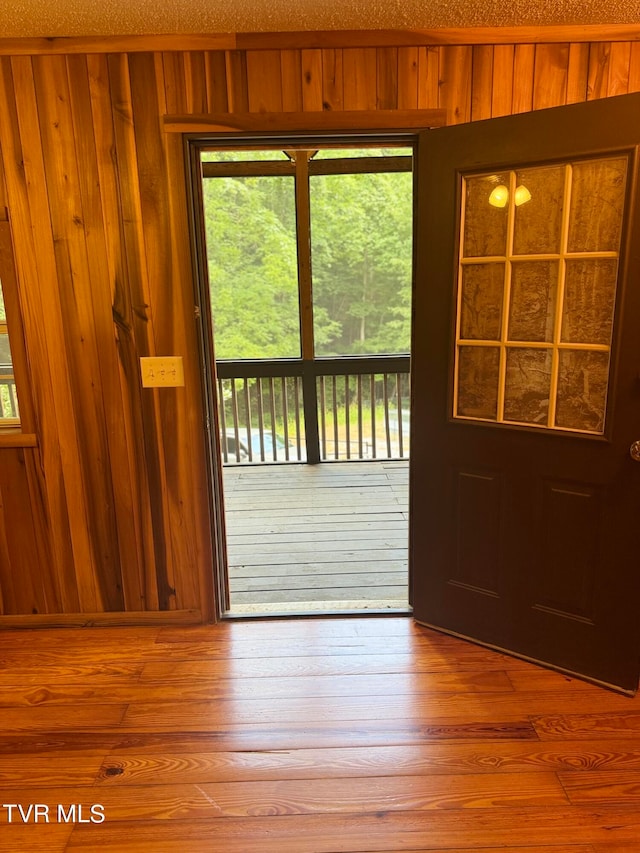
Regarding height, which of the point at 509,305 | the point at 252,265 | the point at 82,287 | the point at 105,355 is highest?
the point at 252,265

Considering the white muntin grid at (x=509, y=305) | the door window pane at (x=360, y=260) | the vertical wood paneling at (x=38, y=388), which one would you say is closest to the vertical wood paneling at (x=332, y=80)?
the white muntin grid at (x=509, y=305)

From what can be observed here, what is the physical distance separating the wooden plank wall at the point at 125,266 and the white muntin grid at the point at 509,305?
46cm

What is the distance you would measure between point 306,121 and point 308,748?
2.31 meters

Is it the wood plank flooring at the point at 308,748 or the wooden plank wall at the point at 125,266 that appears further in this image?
the wooden plank wall at the point at 125,266

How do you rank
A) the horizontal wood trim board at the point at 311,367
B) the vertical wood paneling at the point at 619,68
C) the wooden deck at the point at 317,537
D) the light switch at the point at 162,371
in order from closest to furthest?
the vertical wood paneling at the point at 619,68, the light switch at the point at 162,371, the wooden deck at the point at 317,537, the horizontal wood trim board at the point at 311,367

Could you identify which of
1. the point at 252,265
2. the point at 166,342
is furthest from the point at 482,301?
the point at 252,265

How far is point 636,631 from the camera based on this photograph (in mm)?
1898

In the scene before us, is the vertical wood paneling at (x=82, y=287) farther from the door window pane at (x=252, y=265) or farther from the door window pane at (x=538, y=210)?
the door window pane at (x=252, y=265)

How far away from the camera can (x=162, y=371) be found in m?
2.25

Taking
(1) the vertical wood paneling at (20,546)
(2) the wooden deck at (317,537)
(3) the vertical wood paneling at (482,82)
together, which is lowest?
(2) the wooden deck at (317,537)

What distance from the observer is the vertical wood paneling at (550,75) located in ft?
6.51

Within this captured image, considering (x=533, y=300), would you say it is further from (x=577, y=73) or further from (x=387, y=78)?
(x=387, y=78)

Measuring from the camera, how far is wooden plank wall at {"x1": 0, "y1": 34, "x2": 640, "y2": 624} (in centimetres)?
200

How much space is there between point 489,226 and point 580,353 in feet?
1.95
